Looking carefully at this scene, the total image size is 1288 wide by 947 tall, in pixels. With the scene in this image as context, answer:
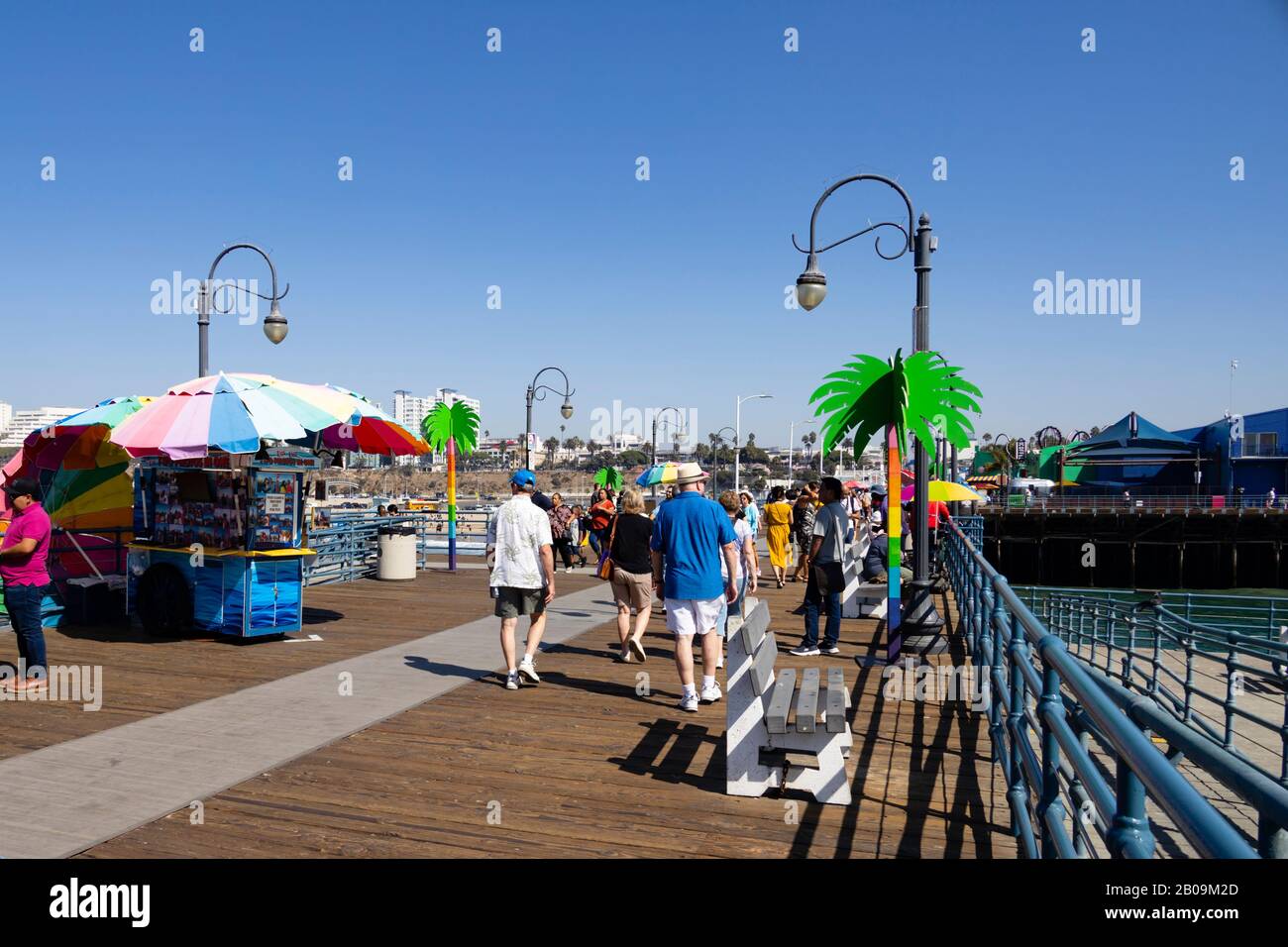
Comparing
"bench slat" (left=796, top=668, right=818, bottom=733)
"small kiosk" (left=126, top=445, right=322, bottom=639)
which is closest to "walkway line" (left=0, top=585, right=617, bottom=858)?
"small kiosk" (left=126, top=445, right=322, bottom=639)

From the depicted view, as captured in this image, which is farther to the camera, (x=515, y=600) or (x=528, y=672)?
(x=528, y=672)

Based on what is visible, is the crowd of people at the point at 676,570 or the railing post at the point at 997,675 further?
the crowd of people at the point at 676,570

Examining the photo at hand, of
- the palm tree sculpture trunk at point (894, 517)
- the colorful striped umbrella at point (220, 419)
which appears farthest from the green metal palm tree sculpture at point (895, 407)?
the colorful striped umbrella at point (220, 419)

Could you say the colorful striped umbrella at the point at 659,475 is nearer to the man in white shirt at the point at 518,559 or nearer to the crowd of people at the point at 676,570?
the crowd of people at the point at 676,570

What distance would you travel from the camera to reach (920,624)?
9.12 metres

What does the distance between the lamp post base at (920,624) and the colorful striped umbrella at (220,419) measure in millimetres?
6342

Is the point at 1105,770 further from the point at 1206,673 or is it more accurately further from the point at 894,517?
the point at 1206,673

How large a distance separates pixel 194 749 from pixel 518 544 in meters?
2.90

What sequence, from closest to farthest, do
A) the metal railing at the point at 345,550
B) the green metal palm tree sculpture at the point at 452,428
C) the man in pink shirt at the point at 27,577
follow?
the man in pink shirt at the point at 27,577, the metal railing at the point at 345,550, the green metal palm tree sculpture at the point at 452,428

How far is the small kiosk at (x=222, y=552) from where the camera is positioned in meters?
10.2

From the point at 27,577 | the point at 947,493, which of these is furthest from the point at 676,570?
the point at 947,493
